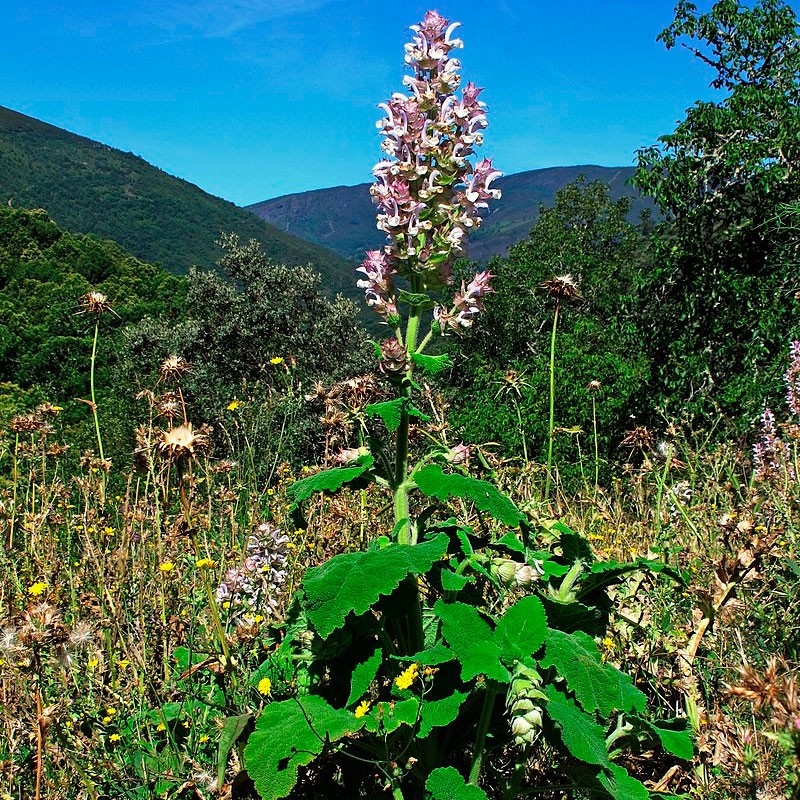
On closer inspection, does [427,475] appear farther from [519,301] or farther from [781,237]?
[519,301]

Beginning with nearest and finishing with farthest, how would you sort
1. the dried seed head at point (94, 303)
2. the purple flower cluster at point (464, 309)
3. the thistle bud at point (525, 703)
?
the thistle bud at point (525, 703) → the purple flower cluster at point (464, 309) → the dried seed head at point (94, 303)

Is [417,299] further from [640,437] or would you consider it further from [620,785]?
Answer: [640,437]

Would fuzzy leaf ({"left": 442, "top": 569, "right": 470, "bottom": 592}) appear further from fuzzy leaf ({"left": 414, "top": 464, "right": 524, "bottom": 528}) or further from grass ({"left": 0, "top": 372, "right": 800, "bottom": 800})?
grass ({"left": 0, "top": 372, "right": 800, "bottom": 800})

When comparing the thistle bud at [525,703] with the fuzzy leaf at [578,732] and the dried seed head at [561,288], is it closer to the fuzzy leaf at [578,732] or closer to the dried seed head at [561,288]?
the fuzzy leaf at [578,732]

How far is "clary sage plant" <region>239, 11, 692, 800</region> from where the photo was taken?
61.2 inches

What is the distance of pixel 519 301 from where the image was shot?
22812 millimetres

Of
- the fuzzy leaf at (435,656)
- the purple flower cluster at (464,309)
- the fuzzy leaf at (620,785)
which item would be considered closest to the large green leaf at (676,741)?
the fuzzy leaf at (620,785)

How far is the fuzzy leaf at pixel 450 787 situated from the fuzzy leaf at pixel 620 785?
27 centimetres

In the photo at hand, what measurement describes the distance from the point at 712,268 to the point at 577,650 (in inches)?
474

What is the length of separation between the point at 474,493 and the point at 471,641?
0.32 m

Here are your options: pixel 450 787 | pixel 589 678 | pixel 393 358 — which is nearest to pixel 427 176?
pixel 393 358

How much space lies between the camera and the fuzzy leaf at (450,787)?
5.03 feet

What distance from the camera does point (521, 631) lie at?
1.57 metres

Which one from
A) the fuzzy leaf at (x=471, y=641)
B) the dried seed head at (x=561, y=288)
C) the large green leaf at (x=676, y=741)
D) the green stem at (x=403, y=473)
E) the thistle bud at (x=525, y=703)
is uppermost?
the dried seed head at (x=561, y=288)
